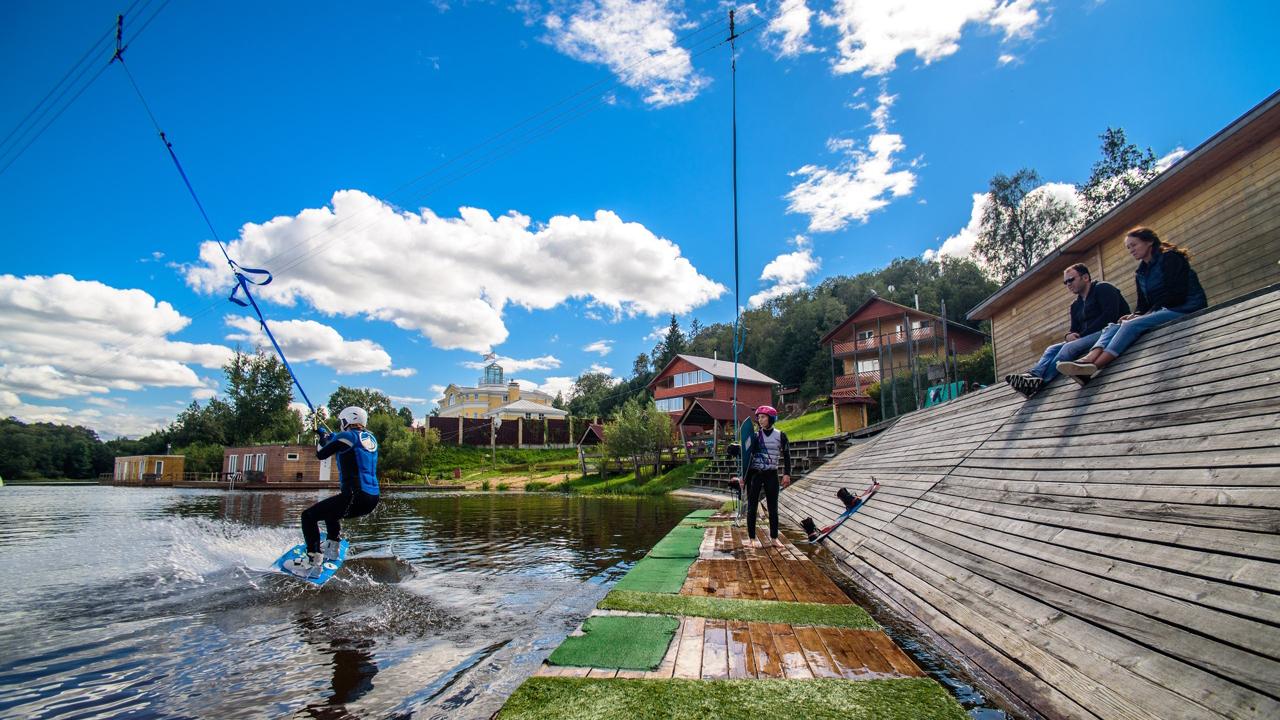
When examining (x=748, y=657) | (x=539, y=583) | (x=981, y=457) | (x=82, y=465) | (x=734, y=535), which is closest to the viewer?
(x=748, y=657)

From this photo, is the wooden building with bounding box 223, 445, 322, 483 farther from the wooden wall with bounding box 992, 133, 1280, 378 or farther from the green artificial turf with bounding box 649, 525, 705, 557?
the wooden wall with bounding box 992, 133, 1280, 378

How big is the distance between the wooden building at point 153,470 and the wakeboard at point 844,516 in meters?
67.1

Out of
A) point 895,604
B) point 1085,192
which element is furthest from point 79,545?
point 1085,192

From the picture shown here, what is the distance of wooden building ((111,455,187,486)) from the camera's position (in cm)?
5722

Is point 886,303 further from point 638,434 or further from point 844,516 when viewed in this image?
point 844,516

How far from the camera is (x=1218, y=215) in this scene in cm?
932

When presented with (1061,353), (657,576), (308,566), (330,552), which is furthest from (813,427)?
(308,566)

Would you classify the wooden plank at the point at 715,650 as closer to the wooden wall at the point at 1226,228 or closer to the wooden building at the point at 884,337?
the wooden wall at the point at 1226,228

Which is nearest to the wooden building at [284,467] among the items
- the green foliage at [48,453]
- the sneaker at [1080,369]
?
the green foliage at [48,453]

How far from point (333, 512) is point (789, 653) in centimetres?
627

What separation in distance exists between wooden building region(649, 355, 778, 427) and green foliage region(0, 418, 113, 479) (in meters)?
81.0

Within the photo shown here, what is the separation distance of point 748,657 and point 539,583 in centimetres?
464

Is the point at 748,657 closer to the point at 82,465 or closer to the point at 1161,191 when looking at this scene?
the point at 1161,191

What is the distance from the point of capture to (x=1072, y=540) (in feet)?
13.1
